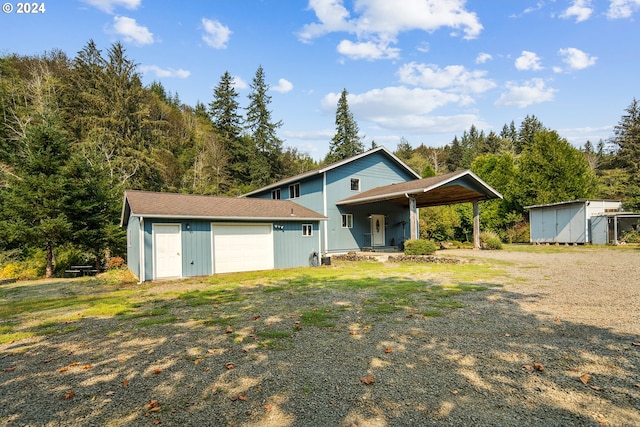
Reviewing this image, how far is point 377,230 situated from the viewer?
68.2ft

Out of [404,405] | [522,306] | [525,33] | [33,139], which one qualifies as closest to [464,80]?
[525,33]

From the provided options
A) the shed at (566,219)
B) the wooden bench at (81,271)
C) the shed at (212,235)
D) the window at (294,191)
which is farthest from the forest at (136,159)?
the window at (294,191)

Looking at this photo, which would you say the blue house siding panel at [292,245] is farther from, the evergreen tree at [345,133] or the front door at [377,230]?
the evergreen tree at [345,133]

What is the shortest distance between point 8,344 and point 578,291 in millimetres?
11236

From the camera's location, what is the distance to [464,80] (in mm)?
19359

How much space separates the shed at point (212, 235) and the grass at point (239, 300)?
0.96m

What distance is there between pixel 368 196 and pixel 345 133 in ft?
92.1

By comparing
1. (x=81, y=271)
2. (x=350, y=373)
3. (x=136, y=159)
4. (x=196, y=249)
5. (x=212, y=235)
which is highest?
(x=136, y=159)

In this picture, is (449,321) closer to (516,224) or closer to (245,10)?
(245,10)

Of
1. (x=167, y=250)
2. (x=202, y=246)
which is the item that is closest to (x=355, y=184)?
(x=202, y=246)

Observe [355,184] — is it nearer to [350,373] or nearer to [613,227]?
[350,373]

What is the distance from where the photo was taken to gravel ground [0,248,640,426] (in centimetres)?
275

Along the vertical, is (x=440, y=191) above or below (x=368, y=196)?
above

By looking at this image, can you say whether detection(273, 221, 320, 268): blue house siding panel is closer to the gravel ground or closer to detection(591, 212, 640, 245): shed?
the gravel ground
